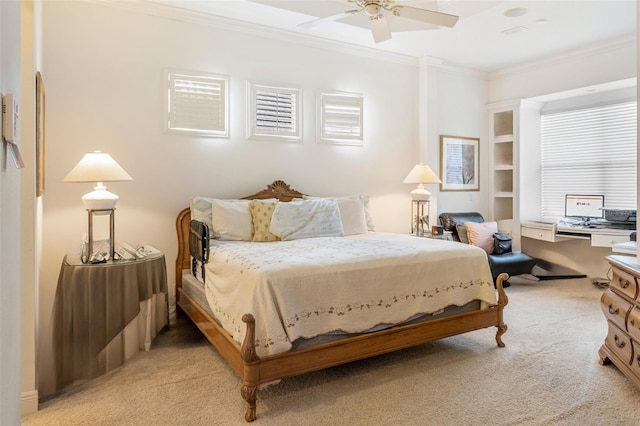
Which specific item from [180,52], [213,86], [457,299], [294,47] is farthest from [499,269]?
[180,52]

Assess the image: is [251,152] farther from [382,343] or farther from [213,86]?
[382,343]

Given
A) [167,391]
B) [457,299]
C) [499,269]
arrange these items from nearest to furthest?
[167,391] → [457,299] → [499,269]

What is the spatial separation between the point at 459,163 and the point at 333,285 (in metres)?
3.91

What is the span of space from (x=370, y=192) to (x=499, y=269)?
5.71 ft

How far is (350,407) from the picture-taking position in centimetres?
226

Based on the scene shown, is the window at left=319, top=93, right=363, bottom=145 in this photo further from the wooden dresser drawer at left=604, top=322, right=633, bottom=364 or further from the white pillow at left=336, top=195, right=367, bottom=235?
the wooden dresser drawer at left=604, top=322, right=633, bottom=364

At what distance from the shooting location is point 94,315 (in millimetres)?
2588

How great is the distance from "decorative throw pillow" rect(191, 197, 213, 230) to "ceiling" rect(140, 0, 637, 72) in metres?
1.70

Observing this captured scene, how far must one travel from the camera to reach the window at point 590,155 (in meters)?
4.89

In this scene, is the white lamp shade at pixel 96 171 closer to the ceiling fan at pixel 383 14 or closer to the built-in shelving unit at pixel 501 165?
the ceiling fan at pixel 383 14

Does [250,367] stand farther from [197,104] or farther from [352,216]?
[197,104]

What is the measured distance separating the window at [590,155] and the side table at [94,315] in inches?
209

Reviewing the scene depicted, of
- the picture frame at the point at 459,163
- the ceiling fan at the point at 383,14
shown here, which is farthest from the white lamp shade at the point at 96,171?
the picture frame at the point at 459,163

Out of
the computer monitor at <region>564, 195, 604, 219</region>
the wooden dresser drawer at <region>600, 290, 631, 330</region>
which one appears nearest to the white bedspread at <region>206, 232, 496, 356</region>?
the wooden dresser drawer at <region>600, 290, 631, 330</region>
